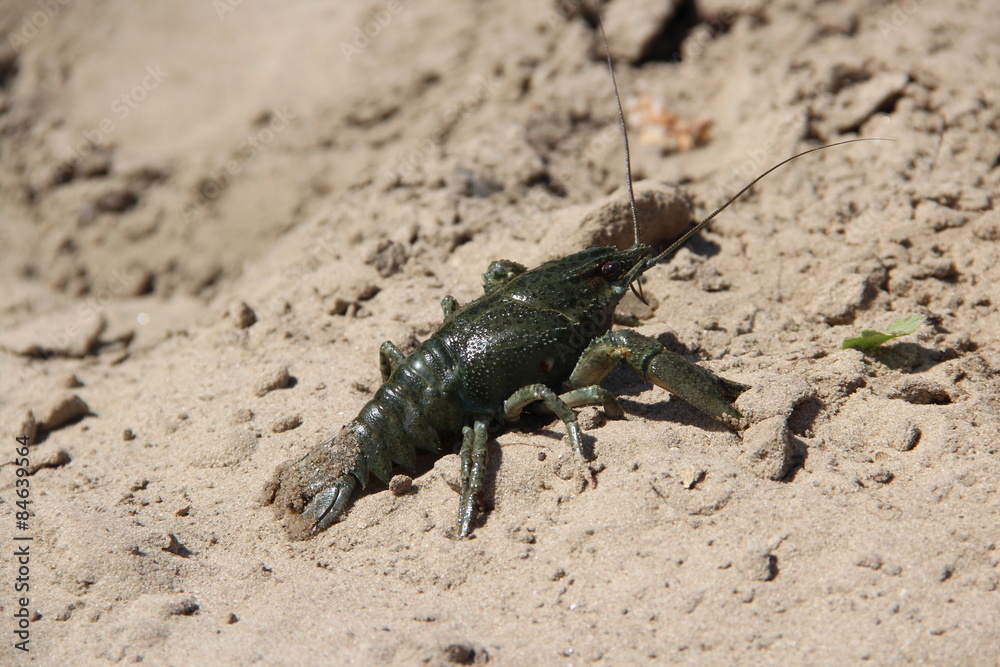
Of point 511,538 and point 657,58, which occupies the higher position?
point 657,58

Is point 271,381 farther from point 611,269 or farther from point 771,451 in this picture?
point 771,451

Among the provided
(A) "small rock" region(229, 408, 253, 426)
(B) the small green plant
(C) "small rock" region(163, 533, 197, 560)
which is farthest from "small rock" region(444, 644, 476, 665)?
(B) the small green plant

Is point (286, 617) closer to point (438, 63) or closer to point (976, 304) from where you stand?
point (976, 304)

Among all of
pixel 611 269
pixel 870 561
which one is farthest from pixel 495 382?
pixel 870 561

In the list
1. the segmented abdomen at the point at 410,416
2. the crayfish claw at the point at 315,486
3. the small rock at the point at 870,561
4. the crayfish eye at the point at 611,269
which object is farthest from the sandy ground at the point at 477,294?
the crayfish eye at the point at 611,269

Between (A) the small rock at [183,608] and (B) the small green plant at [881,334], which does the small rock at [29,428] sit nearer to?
(A) the small rock at [183,608]

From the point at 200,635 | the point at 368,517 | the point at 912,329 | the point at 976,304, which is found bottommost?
the point at 976,304

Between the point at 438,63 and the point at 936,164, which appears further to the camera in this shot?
the point at 438,63

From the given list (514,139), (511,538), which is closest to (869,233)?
(514,139)
